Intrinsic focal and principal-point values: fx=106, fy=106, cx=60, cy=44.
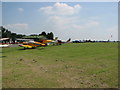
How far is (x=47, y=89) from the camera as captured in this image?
410 cm

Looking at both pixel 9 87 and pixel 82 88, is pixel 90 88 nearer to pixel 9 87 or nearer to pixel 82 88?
pixel 82 88

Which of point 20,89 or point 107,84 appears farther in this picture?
point 107,84

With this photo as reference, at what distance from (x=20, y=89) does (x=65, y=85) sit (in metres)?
1.81

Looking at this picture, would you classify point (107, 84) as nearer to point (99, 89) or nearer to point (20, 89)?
point (99, 89)

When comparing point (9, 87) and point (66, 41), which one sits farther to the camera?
point (66, 41)

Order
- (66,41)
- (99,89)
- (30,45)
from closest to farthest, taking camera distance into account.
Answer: (99,89) < (30,45) < (66,41)

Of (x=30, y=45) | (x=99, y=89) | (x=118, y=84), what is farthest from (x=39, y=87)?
(x=30, y=45)

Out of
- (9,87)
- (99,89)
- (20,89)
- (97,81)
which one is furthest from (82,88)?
(9,87)

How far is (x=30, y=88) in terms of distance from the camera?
13.8 feet

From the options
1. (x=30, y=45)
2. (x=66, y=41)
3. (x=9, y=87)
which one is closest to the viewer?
(x=9, y=87)

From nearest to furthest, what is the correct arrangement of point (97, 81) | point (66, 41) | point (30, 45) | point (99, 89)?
1. point (99, 89)
2. point (97, 81)
3. point (30, 45)
4. point (66, 41)

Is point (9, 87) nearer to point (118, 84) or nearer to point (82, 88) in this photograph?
point (82, 88)

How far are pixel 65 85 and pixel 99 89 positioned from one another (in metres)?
1.34

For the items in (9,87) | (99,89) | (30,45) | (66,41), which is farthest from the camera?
(66,41)
